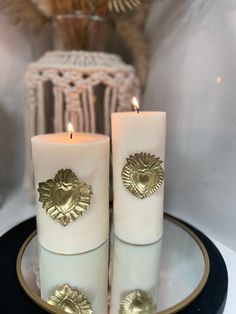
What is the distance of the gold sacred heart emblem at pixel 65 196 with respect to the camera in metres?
0.35

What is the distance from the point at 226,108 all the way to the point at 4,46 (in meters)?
0.41

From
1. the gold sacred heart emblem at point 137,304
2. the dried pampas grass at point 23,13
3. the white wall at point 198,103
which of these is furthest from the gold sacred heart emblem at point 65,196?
the dried pampas grass at point 23,13

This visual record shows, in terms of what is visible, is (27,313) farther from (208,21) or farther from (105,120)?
(208,21)

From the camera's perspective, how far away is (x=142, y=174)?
1.26 feet

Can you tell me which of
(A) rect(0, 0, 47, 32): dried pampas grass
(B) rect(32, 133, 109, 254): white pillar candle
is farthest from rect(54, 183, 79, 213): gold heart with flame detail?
(A) rect(0, 0, 47, 32): dried pampas grass

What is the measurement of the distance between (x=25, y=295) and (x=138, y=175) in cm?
A: 18

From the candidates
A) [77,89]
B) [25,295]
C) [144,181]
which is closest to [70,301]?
[25,295]

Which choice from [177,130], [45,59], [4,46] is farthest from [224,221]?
[4,46]

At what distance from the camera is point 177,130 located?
531 millimetres

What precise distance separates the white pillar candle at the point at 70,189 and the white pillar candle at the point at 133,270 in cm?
4

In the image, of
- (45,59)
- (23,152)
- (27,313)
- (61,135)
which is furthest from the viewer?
(23,152)

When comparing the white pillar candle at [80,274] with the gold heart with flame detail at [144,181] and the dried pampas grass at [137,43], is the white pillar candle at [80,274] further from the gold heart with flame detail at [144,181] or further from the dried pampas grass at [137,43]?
the dried pampas grass at [137,43]

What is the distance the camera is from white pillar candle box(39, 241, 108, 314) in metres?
0.32

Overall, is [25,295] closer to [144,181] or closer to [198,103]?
[144,181]
